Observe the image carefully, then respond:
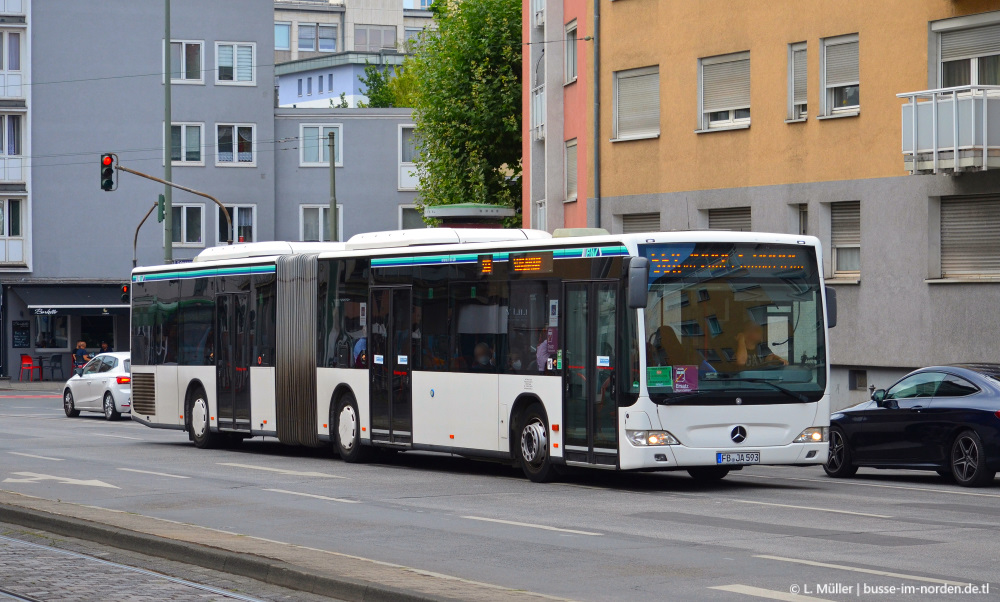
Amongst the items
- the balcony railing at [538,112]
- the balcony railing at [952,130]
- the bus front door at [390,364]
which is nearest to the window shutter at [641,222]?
the balcony railing at [538,112]

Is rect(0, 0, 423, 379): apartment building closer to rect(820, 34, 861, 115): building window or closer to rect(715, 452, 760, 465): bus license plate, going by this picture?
rect(820, 34, 861, 115): building window

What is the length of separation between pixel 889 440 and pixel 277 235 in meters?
45.1

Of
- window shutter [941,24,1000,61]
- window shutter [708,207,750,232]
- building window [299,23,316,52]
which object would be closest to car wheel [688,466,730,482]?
window shutter [941,24,1000,61]

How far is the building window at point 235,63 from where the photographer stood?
6084 centimetres

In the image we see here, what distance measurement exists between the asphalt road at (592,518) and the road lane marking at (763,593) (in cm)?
2

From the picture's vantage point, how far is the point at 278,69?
4500 inches

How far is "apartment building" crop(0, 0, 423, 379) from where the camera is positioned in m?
58.7

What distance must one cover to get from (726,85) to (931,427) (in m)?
15.6

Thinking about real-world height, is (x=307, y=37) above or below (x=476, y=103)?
above

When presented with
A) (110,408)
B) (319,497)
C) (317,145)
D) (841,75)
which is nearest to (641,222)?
(841,75)

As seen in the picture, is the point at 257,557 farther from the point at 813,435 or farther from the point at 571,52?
the point at 571,52

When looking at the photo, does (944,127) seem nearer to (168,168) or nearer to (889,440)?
(889,440)

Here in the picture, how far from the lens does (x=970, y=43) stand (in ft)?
89.3

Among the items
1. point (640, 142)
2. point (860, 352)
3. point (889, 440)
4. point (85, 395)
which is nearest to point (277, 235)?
point (85, 395)
